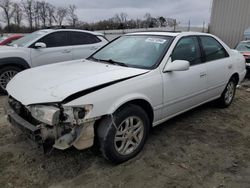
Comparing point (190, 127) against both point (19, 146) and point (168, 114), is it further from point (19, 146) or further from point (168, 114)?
point (19, 146)

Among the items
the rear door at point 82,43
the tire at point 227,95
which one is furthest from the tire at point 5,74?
the tire at point 227,95

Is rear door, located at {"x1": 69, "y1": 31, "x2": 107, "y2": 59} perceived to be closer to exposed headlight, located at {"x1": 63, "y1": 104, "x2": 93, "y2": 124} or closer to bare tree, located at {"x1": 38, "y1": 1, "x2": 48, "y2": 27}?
exposed headlight, located at {"x1": 63, "y1": 104, "x2": 93, "y2": 124}

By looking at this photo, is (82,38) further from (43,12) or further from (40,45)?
(43,12)

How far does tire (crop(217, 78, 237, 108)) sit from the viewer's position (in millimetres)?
5071

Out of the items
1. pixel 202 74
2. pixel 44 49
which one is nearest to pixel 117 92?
pixel 202 74

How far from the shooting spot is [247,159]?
330 cm

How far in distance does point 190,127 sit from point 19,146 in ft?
8.77

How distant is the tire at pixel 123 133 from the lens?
2773mm

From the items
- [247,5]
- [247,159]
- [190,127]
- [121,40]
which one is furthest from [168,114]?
[247,5]

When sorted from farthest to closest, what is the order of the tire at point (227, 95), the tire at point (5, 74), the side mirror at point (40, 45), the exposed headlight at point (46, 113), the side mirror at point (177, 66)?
1. the side mirror at point (40, 45)
2. the tire at point (5, 74)
3. the tire at point (227, 95)
4. the side mirror at point (177, 66)
5. the exposed headlight at point (46, 113)

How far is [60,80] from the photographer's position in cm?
292

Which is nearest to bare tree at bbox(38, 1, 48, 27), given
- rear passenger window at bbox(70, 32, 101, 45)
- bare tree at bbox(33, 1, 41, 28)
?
bare tree at bbox(33, 1, 41, 28)

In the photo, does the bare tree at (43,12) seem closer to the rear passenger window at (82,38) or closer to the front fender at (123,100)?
the rear passenger window at (82,38)

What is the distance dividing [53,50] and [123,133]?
14.6ft
